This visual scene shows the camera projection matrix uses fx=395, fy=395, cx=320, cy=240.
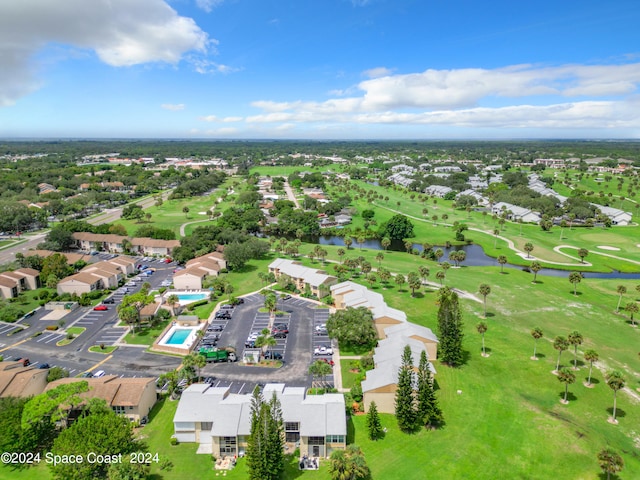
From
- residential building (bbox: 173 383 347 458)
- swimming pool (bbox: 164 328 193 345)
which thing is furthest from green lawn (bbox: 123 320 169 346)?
residential building (bbox: 173 383 347 458)

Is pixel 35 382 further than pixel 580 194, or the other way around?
pixel 580 194

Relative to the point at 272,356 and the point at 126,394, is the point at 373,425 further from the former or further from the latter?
the point at 126,394

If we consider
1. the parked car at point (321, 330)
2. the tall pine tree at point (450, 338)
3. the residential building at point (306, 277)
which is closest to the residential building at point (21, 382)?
the parked car at point (321, 330)

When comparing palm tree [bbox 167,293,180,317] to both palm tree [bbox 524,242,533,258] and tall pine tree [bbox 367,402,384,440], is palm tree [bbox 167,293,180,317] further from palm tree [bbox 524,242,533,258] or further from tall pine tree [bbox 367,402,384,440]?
palm tree [bbox 524,242,533,258]

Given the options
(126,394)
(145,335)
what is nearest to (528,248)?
(145,335)

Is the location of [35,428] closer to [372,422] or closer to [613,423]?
[372,422]

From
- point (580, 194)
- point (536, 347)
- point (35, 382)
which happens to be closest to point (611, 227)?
point (580, 194)
